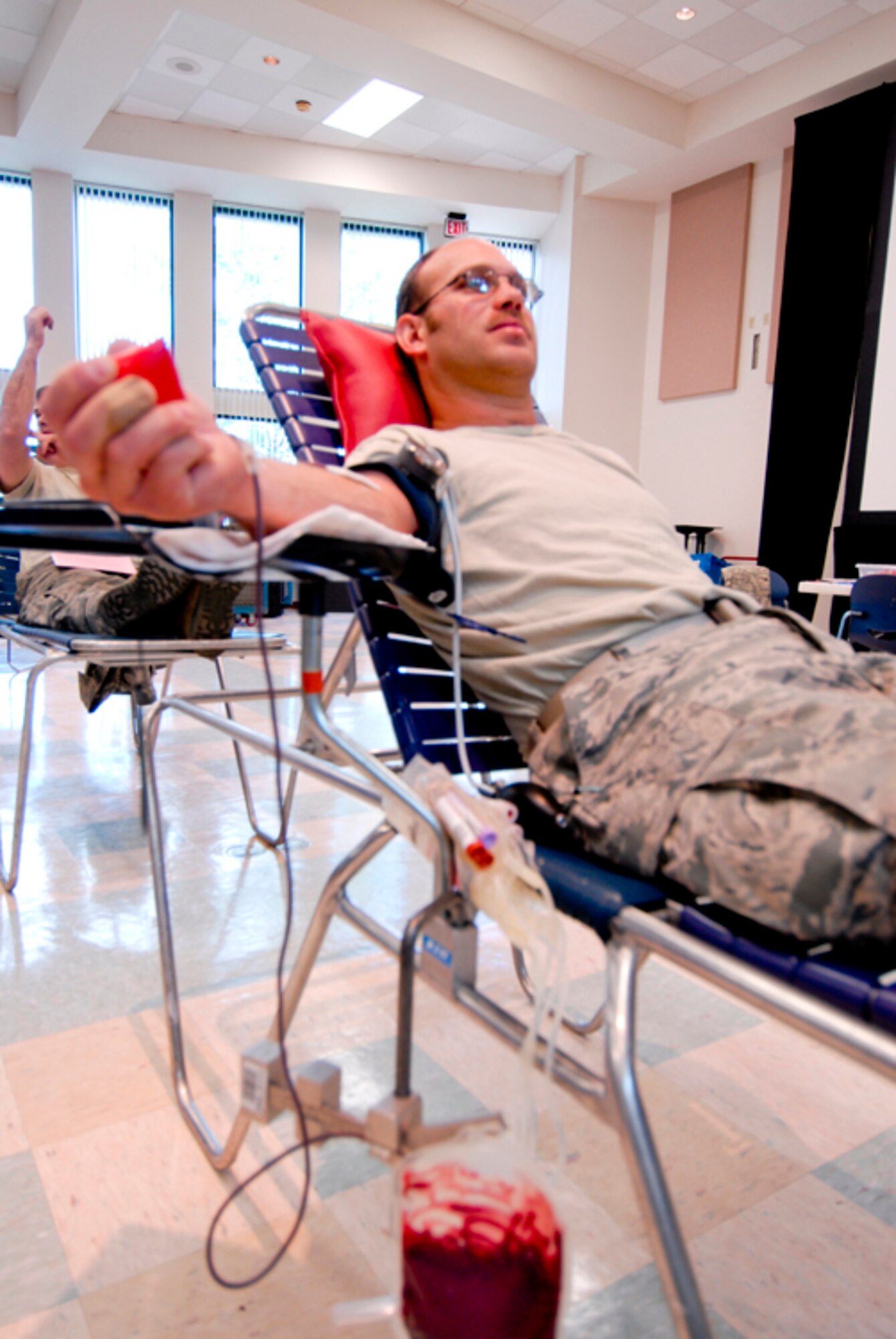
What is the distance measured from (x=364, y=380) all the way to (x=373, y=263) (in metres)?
7.27

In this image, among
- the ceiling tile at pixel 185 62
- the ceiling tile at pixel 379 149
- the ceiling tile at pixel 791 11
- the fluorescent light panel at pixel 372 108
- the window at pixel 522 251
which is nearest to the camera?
the ceiling tile at pixel 791 11

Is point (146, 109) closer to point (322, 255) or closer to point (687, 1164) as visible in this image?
point (322, 255)

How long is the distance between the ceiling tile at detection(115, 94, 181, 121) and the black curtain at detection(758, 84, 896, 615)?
435 centimetres

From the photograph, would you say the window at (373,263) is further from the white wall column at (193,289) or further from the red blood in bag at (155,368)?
the red blood in bag at (155,368)

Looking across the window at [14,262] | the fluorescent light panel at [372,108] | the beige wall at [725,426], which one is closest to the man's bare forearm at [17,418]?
the fluorescent light panel at [372,108]

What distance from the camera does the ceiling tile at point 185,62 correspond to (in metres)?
5.43

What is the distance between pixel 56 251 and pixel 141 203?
0.84 m

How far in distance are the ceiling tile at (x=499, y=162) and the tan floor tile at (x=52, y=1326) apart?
7.51 metres

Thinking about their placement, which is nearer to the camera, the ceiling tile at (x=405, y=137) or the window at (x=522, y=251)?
the ceiling tile at (x=405, y=137)

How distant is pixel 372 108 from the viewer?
609 centimetres

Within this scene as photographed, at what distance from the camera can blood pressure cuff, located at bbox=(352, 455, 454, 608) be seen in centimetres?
82

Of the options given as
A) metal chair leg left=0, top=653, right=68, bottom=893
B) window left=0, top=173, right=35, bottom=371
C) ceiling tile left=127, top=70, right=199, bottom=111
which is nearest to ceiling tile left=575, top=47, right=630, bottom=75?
ceiling tile left=127, top=70, right=199, bottom=111

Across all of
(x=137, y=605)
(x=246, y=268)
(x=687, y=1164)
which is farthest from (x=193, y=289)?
(x=687, y=1164)

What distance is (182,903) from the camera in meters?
1.53
